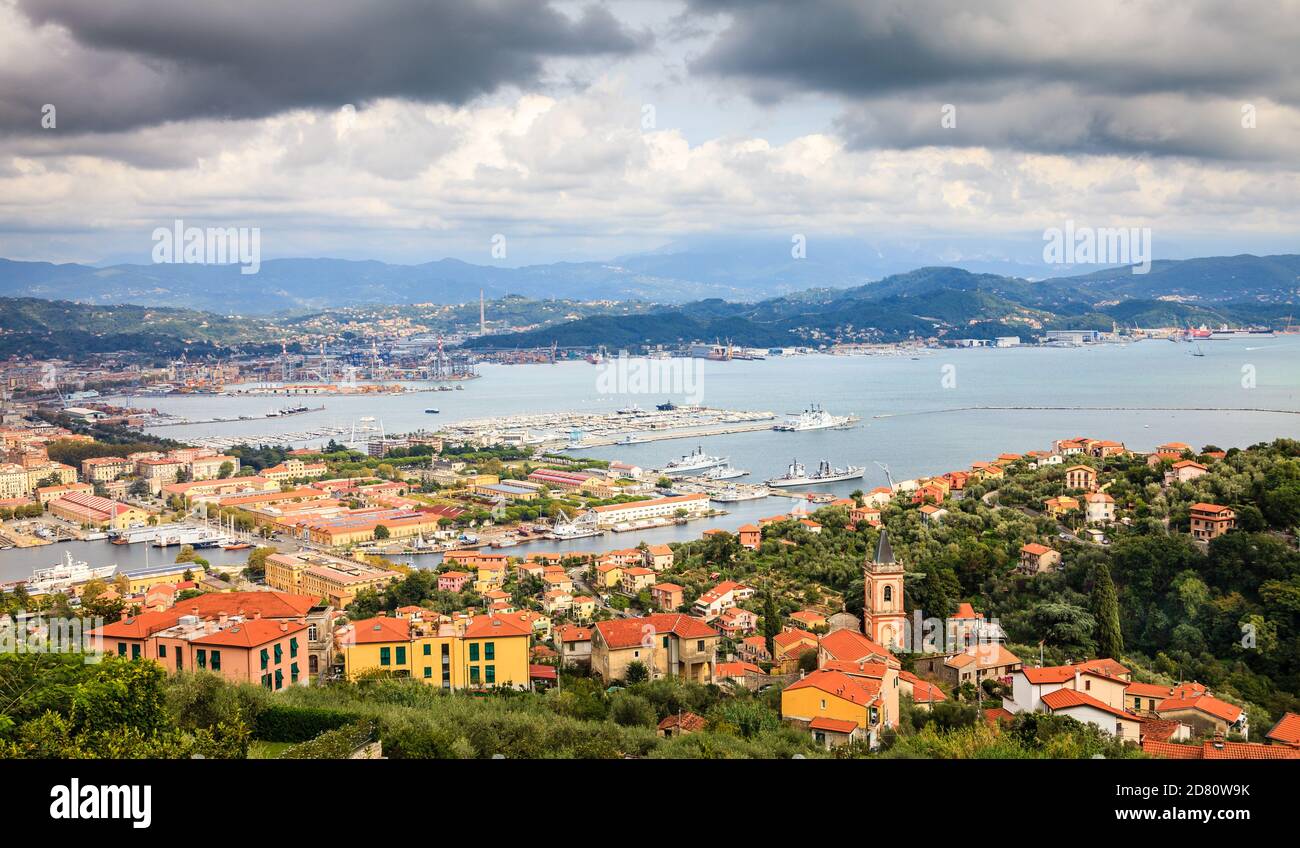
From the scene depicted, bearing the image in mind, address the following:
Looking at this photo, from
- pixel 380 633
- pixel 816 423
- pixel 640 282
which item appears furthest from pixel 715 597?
pixel 640 282

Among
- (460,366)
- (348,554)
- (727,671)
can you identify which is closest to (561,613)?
(727,671)

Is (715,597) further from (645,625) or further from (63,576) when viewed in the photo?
(63,576)

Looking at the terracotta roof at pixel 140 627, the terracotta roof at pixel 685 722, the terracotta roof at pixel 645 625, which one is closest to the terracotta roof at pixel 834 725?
the terracotta roof at pixel 685 722

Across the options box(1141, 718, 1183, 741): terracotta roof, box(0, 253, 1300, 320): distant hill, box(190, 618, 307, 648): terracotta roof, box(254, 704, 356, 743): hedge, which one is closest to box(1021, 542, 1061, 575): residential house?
box(1141, 718, 1183, 741): terracotta roof

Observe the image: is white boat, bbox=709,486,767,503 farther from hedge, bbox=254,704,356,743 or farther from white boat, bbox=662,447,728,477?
hedge, bbox=254,704,356,743

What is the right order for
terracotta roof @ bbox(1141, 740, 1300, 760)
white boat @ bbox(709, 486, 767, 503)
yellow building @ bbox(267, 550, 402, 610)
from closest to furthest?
1. terracotta roof @ bbox(1141, 740, 1300, 760)
2. yellow building @ bbox(267, 550, 402, 610)
3. white boat @ bbox(709, 486, 767, 503)
